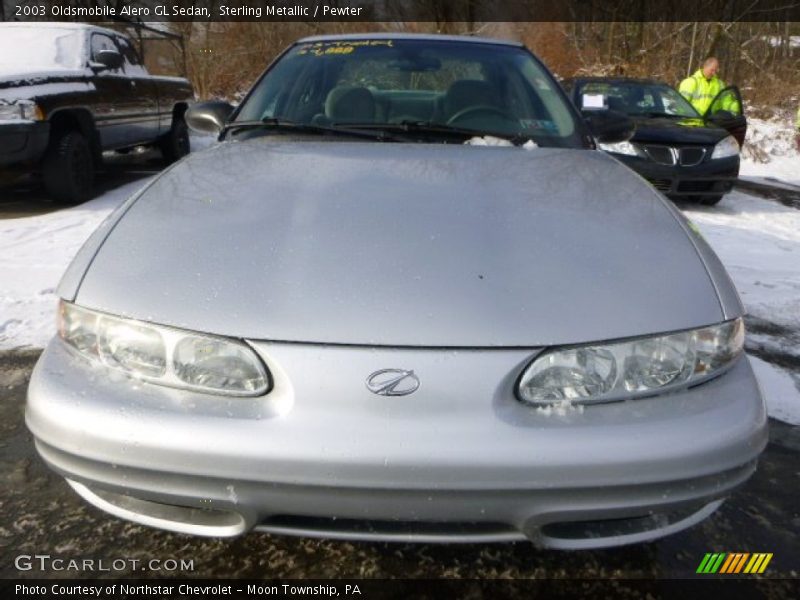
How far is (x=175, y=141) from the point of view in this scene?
816cm

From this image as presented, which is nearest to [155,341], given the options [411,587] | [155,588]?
[155,588]

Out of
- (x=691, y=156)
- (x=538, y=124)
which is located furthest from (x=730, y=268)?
(x=538, y=124)

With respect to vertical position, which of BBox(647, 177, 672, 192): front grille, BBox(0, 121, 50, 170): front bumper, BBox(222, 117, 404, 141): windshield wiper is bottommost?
BBox(647, 177, 672, 192): front grille

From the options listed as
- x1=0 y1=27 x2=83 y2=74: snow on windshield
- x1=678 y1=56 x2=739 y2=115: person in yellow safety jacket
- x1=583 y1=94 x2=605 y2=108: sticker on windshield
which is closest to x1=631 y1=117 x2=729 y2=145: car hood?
x1=678 y1=56 x2=739 y2=115: person in yellow safety jacket

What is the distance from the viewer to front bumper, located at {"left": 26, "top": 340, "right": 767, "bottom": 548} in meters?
1.21

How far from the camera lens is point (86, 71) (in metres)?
6.05

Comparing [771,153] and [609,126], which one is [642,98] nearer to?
[771,153]

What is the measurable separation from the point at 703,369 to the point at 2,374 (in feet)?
8.91

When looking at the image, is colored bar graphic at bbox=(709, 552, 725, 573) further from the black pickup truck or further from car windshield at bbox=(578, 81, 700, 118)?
car windshield at bbox=(578, 81, 700, 118)

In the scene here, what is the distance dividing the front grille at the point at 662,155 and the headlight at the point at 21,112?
18.3 ft

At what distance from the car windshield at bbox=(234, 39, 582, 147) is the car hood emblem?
1.38m

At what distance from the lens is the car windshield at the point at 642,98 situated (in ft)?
24.7

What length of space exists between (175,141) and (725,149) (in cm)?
653

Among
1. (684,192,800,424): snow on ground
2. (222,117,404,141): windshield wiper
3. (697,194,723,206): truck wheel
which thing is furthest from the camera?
(697,194,723,206): truck wheel
